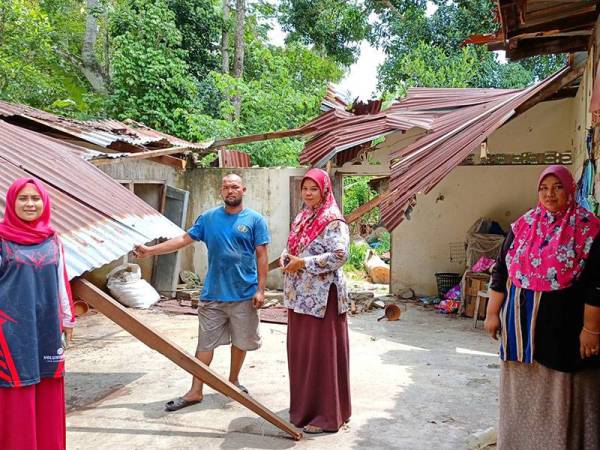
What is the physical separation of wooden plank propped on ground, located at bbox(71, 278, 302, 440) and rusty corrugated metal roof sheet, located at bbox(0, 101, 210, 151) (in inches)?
164

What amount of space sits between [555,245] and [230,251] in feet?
7.50

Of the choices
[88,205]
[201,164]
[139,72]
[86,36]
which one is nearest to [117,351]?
[88,205]

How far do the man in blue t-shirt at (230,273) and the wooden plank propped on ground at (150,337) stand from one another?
83 centimetres

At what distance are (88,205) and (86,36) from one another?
1356 cm

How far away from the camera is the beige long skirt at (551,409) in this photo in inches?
108

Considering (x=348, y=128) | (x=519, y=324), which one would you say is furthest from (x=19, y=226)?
(x=348, y=128)

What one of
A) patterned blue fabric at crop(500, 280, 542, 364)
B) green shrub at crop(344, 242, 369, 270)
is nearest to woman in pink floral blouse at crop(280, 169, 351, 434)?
patterned blue fabric at crop(500, 280, 542, 364)

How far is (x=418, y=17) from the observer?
48.9 feet

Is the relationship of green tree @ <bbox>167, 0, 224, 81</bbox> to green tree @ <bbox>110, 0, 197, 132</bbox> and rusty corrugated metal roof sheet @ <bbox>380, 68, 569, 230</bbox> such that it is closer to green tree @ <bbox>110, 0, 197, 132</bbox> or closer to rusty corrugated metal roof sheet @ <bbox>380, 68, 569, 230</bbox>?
green tree @ <bbox>110, 0, 197, 132</bbox>

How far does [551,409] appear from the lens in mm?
2801

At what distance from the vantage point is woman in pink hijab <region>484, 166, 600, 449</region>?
2.70 metres

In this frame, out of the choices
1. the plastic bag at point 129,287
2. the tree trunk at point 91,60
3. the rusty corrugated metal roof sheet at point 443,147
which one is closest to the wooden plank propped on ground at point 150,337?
the rusty corrugated metal roof sheet at point 443,147

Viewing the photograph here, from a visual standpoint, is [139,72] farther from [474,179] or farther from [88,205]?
[88,205]

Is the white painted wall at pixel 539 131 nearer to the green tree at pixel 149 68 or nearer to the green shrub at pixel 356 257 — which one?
the green shrub at pixel 356 257
